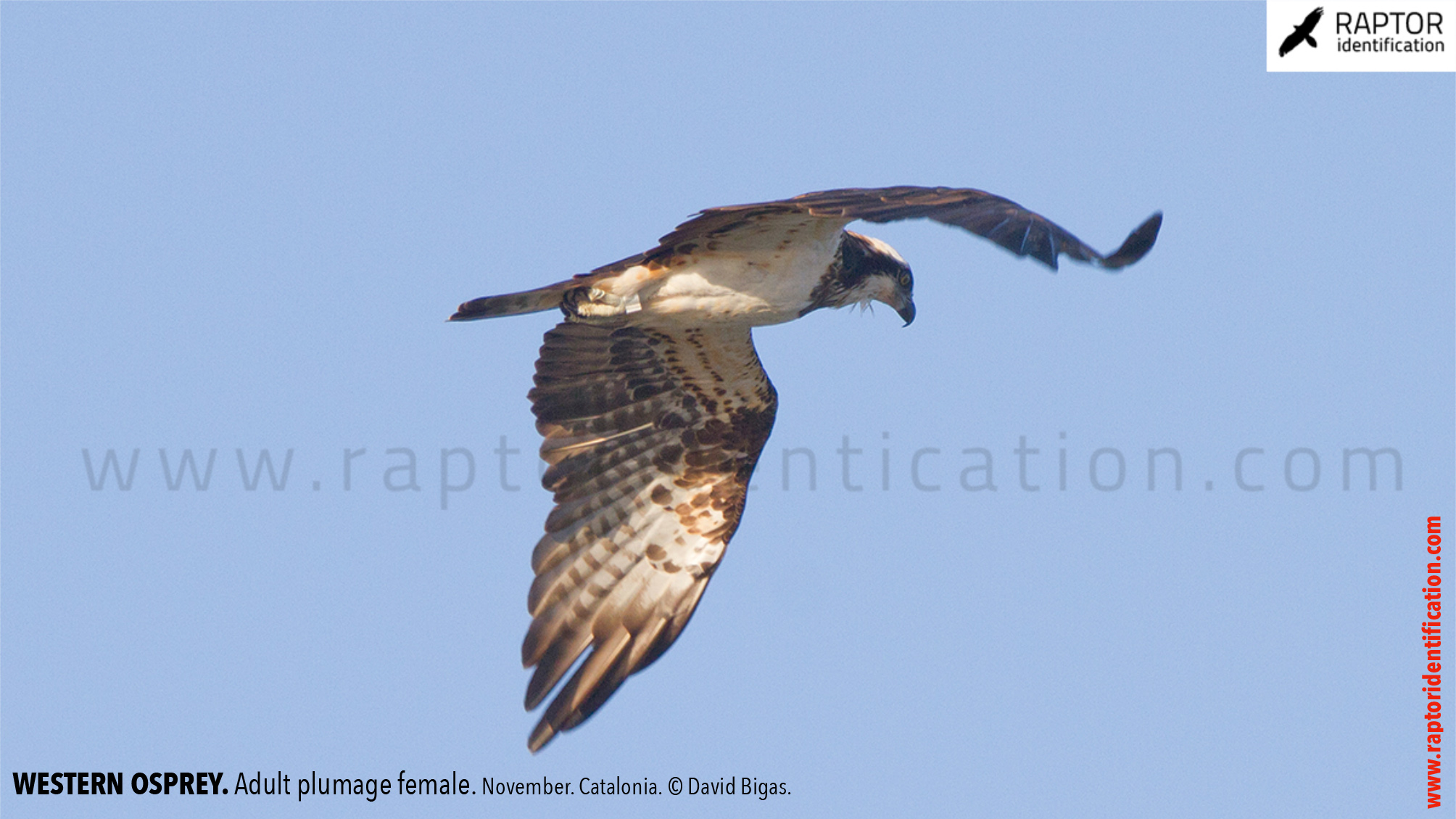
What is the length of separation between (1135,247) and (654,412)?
4021mm

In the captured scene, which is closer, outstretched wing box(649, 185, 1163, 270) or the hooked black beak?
outstretched wing box(649, 185, 1163, 270)

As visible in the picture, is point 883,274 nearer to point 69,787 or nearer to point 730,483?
point 730,483

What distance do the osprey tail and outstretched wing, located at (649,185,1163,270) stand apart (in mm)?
597

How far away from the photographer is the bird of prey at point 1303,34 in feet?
37.5

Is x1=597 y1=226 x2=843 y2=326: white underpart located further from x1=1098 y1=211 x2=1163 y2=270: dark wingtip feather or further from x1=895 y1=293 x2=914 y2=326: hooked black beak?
x1=1098 y1=211 x2=1163 y2=270: dark wingtip feather

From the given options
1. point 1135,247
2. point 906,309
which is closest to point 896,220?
point 1135,247

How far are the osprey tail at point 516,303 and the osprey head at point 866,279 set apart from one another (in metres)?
1.51

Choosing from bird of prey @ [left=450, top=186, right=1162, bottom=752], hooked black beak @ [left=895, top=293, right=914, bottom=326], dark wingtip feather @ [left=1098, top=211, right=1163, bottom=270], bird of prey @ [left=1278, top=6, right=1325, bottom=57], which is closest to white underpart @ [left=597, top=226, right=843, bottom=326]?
bird of prey @ [left=450, top=186, right=1162, bottom=752]

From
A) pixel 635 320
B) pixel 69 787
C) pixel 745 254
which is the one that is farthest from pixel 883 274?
pixel 69 787

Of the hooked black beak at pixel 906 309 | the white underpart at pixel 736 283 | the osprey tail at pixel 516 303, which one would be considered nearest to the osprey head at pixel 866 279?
the hooked black beak at pixel 906 309

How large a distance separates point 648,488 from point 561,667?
150 cm

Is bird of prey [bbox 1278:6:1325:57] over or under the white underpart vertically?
over

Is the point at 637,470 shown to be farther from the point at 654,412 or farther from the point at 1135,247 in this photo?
the point at 1135,247

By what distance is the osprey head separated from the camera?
29.7ft
